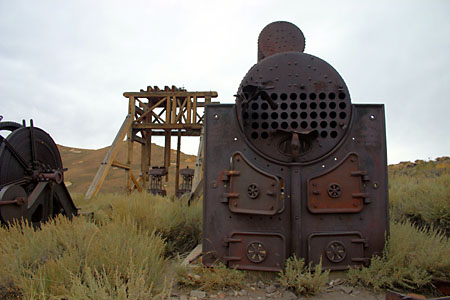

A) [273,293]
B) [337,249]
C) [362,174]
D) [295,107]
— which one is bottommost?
[273,293]

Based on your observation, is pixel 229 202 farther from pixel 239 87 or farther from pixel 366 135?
pixel 366 135

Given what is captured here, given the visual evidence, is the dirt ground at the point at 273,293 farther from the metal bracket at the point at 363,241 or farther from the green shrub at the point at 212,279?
the metal bracket at the point at 363,241

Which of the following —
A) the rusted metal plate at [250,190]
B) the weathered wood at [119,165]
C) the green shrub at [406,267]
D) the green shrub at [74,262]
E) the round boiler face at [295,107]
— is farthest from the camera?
the weathered wood at [119,165]

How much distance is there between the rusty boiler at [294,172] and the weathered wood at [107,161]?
5.98 meters

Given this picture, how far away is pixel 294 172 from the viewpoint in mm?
3520

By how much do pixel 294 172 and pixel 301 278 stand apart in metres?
1.07

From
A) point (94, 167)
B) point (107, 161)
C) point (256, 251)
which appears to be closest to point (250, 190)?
point (256, 251)

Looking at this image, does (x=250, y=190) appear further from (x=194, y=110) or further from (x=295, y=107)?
(x=194, y=110)

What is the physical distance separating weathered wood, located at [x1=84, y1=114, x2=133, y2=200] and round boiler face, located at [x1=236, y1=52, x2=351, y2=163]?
626cm

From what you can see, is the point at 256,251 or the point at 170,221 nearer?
the point at 256,251

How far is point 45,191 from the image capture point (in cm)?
509

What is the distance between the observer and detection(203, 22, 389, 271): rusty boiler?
11.3 ft

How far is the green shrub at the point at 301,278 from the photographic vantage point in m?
3.02

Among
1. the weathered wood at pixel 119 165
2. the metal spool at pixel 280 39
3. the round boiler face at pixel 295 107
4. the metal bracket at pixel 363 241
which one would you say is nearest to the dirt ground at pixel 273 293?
the metal bracket at pixel 363 241
